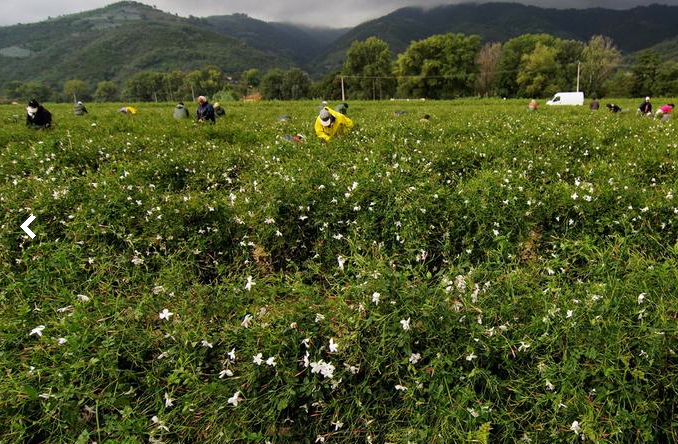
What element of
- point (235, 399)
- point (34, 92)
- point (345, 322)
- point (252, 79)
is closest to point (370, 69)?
point (252, 79)

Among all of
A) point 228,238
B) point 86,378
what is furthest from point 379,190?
point 86,378

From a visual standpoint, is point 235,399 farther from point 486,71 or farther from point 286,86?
point 286,86

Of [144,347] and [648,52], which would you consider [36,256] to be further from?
[648,52]

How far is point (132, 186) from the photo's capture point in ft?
19.4

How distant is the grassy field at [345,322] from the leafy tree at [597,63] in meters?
85.3

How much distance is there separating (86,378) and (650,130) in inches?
544

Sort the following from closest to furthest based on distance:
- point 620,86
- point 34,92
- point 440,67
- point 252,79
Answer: point 620,86, point 440,67, point 34,92, point 252,79

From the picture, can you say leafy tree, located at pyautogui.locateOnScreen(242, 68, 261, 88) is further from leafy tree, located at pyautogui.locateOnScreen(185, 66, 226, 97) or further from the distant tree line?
the distant tree line

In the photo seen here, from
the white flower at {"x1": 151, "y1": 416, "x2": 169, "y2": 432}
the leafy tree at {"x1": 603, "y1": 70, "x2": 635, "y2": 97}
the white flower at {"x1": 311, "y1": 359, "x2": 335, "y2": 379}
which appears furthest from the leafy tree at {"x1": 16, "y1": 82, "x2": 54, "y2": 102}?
the leafy tree at {"x1": 603, "y1": 70, "x2": 635, "y2": 97}

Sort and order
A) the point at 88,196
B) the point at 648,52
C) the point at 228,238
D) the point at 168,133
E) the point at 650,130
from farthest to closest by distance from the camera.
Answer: the point at 648,52, the point at 168,133, the point at 650,130, the point at 88,196, the point at 228,238

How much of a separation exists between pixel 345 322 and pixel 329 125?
8.49 m

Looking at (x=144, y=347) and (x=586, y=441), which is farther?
(x=144, y=347)

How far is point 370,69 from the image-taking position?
88125 mm

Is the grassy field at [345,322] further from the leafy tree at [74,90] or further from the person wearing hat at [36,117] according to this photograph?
the leafy tree at [74,90]
